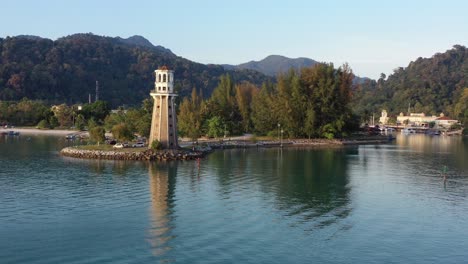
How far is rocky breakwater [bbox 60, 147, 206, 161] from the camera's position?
182ft

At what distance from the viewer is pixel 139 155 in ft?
183

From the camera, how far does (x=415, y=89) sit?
17300cm

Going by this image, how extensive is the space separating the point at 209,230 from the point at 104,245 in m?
5.40

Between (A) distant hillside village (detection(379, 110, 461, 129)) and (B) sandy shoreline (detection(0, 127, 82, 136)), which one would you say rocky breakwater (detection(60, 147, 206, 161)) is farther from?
(A) distant hillside village (detection(379, 110, 461, 129))

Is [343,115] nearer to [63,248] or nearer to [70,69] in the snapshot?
[63,248]

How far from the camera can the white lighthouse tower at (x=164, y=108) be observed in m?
55.3

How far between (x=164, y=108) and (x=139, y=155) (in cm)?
556

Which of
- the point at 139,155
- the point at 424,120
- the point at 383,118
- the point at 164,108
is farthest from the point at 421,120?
the point at 139,155

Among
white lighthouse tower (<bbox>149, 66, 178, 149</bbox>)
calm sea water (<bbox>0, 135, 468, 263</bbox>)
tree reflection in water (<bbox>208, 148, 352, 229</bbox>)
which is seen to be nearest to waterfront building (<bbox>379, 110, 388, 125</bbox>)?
tree reflection in water (<bbox>208, 148, 352, 229</bbox>)

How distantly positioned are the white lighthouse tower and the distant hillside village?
93.9 m

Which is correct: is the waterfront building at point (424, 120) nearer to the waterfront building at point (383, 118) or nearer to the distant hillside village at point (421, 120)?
the distant hillside village at point (421, 120)

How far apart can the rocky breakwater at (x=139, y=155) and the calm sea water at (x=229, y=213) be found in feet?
8.99

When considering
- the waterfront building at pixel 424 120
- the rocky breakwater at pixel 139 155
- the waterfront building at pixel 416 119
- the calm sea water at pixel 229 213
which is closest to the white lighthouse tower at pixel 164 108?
the rocky breakwater at pixel 139 155

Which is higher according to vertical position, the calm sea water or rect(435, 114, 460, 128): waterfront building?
rect(435, 114, 460, 128): waterfront building
